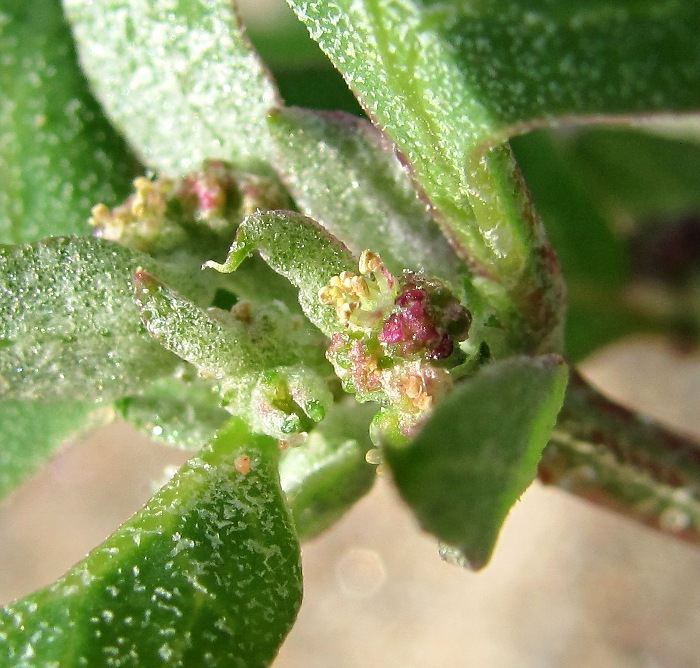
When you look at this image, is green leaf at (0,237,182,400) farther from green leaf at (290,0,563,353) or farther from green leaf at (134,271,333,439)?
green leaf at (290,0,563,353)

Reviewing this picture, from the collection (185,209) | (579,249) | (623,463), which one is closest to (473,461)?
(185,209)

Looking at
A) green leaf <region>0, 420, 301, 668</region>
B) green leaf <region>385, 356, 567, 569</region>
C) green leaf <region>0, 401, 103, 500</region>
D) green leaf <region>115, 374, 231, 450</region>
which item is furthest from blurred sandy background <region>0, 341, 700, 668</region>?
green leaf <region>385, 356, 567, 569</region>

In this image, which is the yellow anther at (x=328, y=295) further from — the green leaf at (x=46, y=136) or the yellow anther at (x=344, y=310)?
the green leaf at (x=46, y=136)

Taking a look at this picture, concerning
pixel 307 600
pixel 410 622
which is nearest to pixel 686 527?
pixel 410 622

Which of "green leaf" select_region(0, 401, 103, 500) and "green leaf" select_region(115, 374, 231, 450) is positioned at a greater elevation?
"green leaf" select_region(115, 374, 231, 450)

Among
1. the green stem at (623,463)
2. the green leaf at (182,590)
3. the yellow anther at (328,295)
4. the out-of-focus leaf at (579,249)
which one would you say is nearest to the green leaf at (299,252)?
the yellow anther at (328,295)

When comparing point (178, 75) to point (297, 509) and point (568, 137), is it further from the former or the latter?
point (568, 137)
